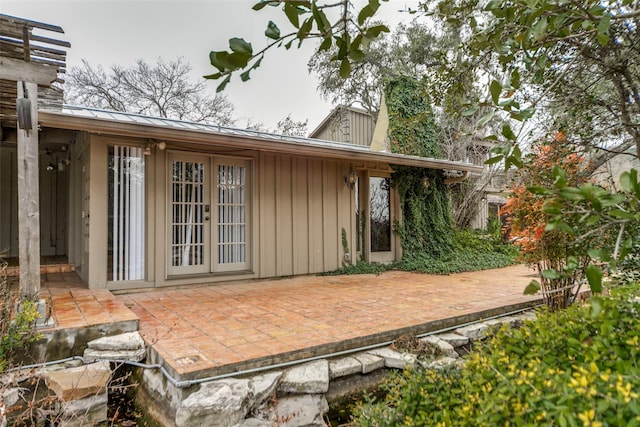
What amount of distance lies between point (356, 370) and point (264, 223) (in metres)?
3.64

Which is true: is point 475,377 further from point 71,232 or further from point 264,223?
point 71,232

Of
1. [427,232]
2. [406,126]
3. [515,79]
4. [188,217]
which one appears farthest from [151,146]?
[406,126]

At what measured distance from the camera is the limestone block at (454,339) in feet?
10.8

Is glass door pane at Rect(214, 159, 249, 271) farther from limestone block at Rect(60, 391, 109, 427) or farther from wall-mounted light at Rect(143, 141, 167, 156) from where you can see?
limestone block at Rect(60, 391, 109, 427)

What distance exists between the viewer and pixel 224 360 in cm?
246

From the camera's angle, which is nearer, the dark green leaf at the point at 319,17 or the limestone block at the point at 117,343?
the dark green leaf at the point at 319,17

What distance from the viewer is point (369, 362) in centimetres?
279

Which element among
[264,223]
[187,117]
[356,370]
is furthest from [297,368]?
[187,117]

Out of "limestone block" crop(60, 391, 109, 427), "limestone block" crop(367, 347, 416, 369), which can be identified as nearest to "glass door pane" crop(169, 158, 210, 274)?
"limestone block" crop(60, 391, 109, 427)

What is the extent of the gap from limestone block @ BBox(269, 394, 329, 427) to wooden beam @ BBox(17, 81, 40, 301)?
2319mm

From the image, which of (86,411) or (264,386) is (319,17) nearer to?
(264,386)

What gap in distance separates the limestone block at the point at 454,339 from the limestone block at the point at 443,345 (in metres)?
0.07

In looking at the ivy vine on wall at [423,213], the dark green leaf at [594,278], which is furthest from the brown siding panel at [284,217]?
the dark green leaf at [594,278]

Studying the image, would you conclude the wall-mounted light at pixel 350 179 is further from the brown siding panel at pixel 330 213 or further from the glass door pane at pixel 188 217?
the glass door pane at pixel 188 217
